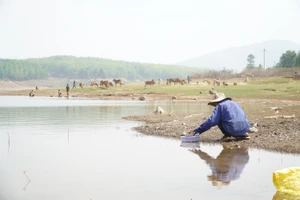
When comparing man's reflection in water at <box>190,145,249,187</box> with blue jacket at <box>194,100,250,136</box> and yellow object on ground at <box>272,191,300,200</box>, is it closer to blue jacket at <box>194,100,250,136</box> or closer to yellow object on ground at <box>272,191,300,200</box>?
blue jacket at <box>194,100,250,136</box>

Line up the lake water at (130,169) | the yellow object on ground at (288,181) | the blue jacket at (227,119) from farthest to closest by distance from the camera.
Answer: the blue jacket at (227,119) < the lake water at (130,169) < the yellow object on ground at (288,181)

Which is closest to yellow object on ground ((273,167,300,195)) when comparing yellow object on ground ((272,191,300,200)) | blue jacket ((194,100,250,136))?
yellow object on ground ((272,191,300,200))

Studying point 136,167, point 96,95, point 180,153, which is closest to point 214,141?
point 180,153

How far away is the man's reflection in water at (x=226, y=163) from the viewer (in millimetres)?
9438

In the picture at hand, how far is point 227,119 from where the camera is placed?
1350 cm

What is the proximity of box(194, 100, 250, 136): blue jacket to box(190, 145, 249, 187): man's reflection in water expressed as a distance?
0.62 meters

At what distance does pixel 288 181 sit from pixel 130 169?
367 cm

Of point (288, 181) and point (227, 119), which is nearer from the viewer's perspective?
point (288, 181)

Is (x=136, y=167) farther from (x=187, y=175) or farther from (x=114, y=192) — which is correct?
(x=114, y=192)

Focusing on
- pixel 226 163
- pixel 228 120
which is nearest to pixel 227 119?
pixel 228 120

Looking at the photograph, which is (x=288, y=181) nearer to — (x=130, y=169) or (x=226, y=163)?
(x=226, y=163)

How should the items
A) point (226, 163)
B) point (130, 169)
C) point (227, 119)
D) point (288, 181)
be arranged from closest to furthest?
1. point (288, 181)
2. point (130, 169)
3. point (226, 163)
4. point (227, 119)

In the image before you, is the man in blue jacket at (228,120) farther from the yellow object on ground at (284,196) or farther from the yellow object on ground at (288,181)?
the yellow object on ground at (284,196)

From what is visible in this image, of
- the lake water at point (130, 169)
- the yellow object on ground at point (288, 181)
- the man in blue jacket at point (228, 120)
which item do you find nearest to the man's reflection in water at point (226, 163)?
the lake water at point (130, 169)
